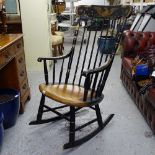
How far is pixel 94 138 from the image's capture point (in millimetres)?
2064

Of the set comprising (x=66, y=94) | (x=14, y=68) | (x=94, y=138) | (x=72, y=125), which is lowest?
(x=94, y=138)

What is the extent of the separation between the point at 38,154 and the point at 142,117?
118 centimetres

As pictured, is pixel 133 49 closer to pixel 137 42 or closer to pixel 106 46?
pixel 137 42

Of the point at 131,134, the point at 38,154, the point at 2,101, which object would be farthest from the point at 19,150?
the point at 131,134

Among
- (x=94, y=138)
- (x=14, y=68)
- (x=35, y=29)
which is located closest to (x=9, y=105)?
(x=14, y=68)

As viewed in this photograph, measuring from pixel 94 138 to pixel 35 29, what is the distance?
2.39m

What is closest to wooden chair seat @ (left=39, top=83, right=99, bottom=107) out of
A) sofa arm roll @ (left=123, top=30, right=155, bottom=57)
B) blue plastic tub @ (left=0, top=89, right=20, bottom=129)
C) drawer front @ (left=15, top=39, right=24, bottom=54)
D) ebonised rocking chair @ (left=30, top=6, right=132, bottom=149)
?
ebonised rocking chair @ (left=30, top=6, right=132, bottom=149)

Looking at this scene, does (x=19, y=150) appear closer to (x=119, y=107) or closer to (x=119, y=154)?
(x=119, y=154)

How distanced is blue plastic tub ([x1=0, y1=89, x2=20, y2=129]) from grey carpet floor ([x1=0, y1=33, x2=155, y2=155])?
3.6 inches

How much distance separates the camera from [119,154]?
1.84m

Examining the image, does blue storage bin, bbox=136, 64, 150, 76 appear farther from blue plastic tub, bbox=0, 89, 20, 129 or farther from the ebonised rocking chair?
blue plastic tub, bbox=0, 89, 20, 129

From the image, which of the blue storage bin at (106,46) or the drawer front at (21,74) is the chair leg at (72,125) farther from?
the drawer front at (21,74)

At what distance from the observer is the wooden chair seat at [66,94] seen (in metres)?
1.79

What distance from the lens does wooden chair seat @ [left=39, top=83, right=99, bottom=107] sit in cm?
179
